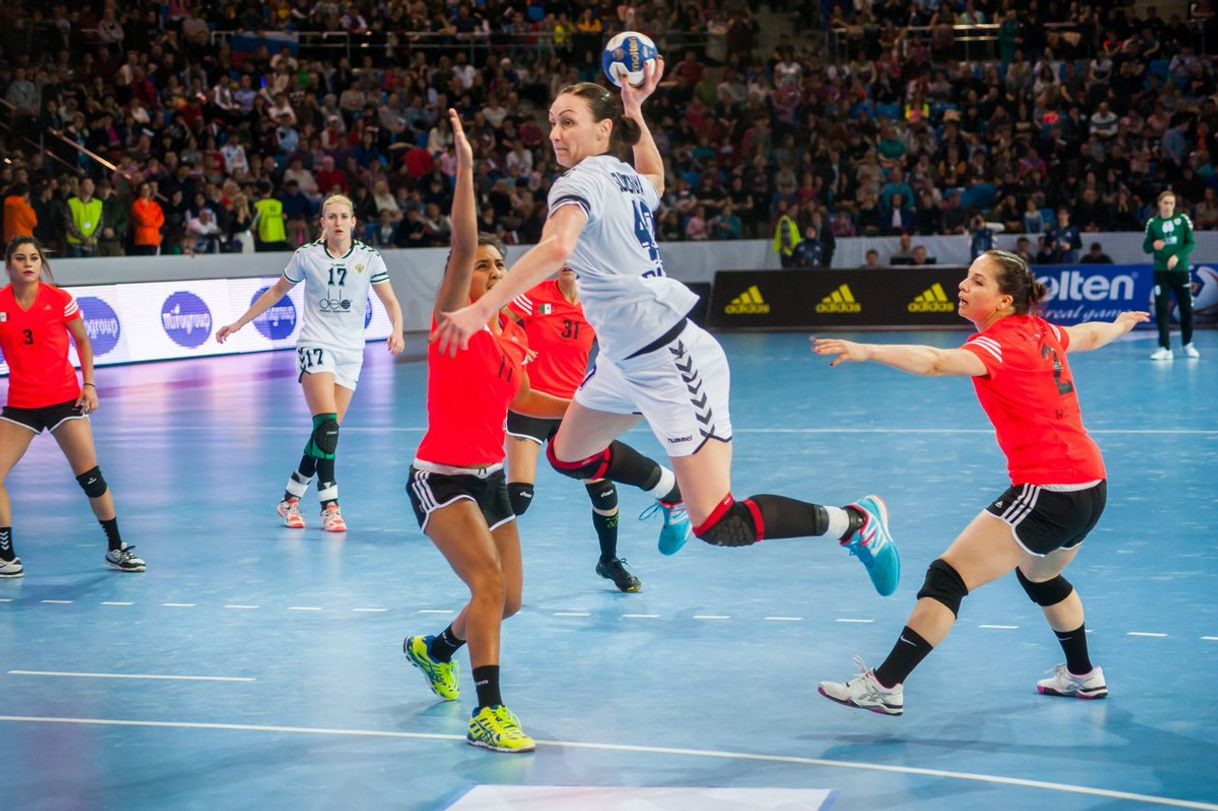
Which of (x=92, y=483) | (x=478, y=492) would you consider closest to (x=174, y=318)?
(x=92, y=483)

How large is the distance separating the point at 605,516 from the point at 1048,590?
276cm

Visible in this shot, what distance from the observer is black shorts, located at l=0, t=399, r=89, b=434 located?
849cm

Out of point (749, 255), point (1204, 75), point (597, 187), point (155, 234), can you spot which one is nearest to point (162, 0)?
point (155, 234)

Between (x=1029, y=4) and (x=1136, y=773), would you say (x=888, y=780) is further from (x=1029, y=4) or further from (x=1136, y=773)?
(x=1029, y=4)

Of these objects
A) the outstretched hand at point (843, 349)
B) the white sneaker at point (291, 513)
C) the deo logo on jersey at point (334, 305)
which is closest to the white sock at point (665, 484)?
the outstretched hand at point (843, 349)

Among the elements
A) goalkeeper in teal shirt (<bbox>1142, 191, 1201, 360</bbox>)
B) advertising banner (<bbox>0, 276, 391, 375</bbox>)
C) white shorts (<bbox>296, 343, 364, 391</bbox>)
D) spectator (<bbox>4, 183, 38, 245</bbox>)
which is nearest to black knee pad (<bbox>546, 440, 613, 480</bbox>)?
white shorts (<bbox>296, 343, 364, 391</bbox>)

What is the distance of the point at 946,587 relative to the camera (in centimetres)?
571

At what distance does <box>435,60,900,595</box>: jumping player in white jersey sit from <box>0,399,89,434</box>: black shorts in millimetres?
3597

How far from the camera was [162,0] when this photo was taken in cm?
2830

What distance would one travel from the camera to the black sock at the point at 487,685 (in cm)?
551

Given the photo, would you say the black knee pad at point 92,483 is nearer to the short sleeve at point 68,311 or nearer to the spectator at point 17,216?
the short sleeve at point 68,311

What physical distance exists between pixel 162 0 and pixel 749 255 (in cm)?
1171

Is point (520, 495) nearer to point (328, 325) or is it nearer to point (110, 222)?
point (328, 325)

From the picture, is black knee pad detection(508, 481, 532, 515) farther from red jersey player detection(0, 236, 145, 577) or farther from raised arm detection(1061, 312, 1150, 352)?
raised arm detection(1061, 312, 1150, 352)
